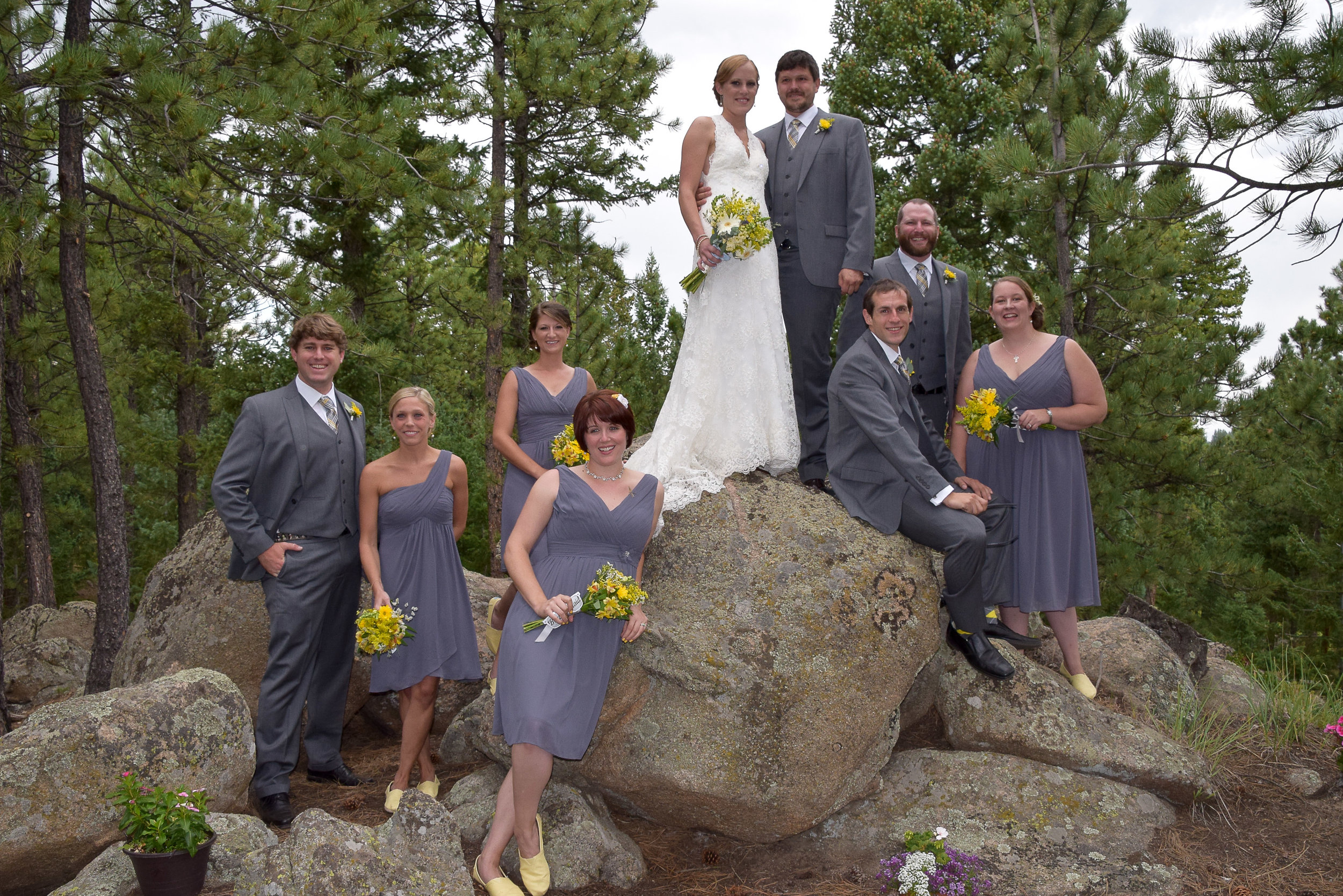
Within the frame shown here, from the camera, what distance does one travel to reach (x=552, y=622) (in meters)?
4.25

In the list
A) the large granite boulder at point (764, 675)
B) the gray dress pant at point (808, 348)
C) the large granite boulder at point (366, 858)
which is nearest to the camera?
the large granite boulder at point (366, 858)

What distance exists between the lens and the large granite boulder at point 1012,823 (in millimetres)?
4738

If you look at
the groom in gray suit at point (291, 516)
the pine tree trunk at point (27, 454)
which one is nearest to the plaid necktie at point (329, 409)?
the groom in gray suit at point (291, 516)

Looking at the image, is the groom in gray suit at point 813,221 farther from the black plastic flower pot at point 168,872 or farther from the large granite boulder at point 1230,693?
the black plastic flower pot at point 168,872

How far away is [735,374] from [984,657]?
2.21 m

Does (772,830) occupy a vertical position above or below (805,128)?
below

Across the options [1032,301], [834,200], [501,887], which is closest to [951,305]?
[1032,301]

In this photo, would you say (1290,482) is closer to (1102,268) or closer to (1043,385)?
(1102,268)

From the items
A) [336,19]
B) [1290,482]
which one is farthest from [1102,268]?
[336,19]

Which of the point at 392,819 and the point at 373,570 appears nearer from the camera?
the point at 392,819

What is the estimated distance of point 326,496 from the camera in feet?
A: 17.9

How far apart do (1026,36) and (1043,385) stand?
7372 millimetres

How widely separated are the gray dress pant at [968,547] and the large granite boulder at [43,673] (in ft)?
29.7

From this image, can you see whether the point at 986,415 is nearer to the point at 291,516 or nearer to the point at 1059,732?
the point at 1059,732
